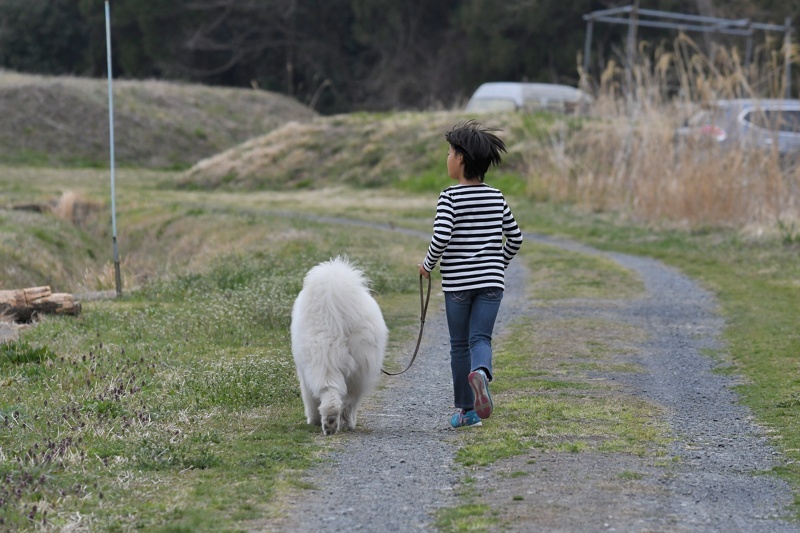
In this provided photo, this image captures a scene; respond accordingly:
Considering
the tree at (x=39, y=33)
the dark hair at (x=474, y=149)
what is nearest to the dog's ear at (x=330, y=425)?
the dark hair at (x=474, y=149)

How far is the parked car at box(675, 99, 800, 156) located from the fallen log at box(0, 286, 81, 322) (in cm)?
1140

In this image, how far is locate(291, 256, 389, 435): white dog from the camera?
6855 mm

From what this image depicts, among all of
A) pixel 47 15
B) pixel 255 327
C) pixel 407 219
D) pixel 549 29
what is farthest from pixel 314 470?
pixel 47 15

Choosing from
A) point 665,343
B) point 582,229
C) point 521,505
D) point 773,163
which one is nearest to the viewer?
point 521,505

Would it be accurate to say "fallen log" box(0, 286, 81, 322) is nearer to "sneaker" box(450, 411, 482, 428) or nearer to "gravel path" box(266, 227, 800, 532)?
"gravel path" box(266, 227, 800, 532)

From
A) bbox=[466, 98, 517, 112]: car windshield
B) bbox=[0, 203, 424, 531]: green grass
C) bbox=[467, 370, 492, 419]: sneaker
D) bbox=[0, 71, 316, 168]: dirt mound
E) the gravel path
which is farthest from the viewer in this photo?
bbox=[0, 71, 316, 168]: dirt mound

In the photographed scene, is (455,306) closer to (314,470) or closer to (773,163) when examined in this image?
(314,470)

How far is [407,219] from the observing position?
970 inches

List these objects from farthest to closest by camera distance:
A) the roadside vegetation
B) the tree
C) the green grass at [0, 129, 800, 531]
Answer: the tree < the roadside vegetation < the green grass at [0, 129, 800, 531]

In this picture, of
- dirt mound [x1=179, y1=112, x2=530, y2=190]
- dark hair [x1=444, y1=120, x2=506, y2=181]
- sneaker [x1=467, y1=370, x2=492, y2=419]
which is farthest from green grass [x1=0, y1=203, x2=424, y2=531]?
dirt mound [x1=179, y1=112, x2=530, y2=190]

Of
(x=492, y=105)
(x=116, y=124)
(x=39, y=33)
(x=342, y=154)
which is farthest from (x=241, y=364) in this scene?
(x=39, y=33)

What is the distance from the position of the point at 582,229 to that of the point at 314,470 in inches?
629

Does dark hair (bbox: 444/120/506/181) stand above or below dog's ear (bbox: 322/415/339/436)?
above

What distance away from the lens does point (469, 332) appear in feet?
23.5
